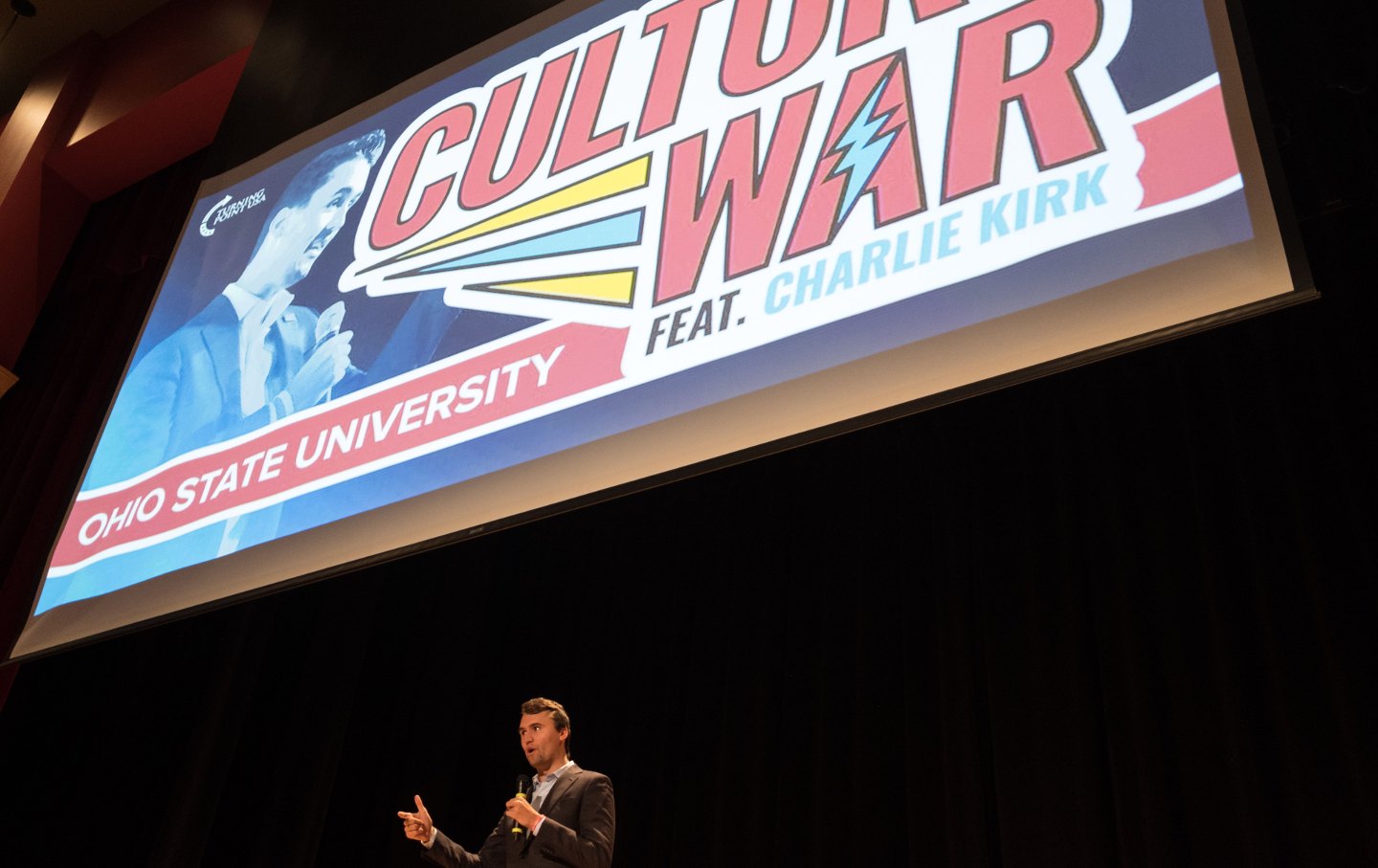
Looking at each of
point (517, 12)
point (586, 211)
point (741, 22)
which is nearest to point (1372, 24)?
point (741, 22)

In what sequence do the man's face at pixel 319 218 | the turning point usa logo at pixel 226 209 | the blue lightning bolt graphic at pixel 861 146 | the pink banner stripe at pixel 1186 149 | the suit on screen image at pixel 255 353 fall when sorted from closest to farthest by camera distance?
the pink banner stripe at pixel 1186 149 → the blue lightning bolt graphic at pixel 861 146 → the suit on screen image at pixel 255 353 → the man's face at pixel 319 218 → the turning point usa logo at pixel 226 209

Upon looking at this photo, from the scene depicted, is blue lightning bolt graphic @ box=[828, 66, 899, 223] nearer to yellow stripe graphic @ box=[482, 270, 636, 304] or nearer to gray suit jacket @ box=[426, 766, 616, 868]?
yellow stripe graphic @ box=[482, 270, 636, 304]

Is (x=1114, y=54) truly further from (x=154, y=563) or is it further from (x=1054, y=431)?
(x=154, y=563)

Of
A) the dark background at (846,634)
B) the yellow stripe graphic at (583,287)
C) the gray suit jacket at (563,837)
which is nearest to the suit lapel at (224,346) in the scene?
the dark background at (846,634)

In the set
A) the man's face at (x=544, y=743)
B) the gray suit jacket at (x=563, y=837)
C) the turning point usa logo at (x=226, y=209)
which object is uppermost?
the turning point usa logo at (x=226, y=209)

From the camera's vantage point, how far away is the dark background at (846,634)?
219 centimetres

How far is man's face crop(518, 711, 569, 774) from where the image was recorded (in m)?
2.00

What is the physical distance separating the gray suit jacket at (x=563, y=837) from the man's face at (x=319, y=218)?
1.30 m

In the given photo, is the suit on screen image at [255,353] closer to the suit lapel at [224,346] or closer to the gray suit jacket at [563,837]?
the suit lapel at [224,346]

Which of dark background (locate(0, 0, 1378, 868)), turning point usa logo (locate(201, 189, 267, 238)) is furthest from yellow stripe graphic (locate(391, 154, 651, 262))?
turning point usa logo (locate(201, 189, 267, 238))

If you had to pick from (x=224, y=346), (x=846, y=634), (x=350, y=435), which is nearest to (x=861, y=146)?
(x=350, y=435)

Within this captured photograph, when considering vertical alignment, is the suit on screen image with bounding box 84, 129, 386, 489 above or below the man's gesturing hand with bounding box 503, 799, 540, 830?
above

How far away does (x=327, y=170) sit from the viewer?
2771 mm

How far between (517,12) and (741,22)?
0.78 meters
